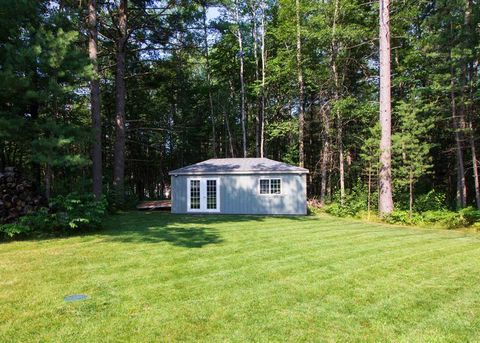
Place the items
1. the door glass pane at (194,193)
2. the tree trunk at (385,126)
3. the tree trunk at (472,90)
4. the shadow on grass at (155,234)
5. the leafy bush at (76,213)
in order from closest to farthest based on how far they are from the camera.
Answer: the shadow on grass at (155,234) → the leafy bush at (76,213) → the tree trunk at (385,126) → the tree trunk at (472,90) → the door glass pane at (194,193)

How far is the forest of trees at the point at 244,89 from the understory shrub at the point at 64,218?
2.82ft

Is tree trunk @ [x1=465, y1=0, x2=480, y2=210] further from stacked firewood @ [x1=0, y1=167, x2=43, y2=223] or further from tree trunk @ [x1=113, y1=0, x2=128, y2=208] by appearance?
stacked firewood @ [x1=0, y1=167, x2=43, y2=223]

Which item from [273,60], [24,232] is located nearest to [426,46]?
[273,60]

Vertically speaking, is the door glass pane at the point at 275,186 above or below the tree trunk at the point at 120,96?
below

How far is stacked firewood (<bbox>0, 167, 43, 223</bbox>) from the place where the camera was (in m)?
8.05

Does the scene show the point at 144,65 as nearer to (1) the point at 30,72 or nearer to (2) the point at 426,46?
(1) the point at 30,72

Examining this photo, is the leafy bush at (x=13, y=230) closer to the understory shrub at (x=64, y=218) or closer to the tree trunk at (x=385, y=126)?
the understory shrub at (x=64, y=218)

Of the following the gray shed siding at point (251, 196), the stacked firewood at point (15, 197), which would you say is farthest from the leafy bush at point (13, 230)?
the gray shed siding at point (251, 196)

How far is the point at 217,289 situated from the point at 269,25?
19.2m

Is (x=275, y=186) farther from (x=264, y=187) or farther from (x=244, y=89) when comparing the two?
(x=244, y=89)

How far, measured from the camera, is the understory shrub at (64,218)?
727cm

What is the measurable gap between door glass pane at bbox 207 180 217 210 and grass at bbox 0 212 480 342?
677cm

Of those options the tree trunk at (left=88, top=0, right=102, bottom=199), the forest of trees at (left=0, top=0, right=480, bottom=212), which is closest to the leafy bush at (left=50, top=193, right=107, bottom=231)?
the forest of trees at (left=0, top=0, right=480, bottom=212)

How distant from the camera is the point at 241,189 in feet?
44.6
